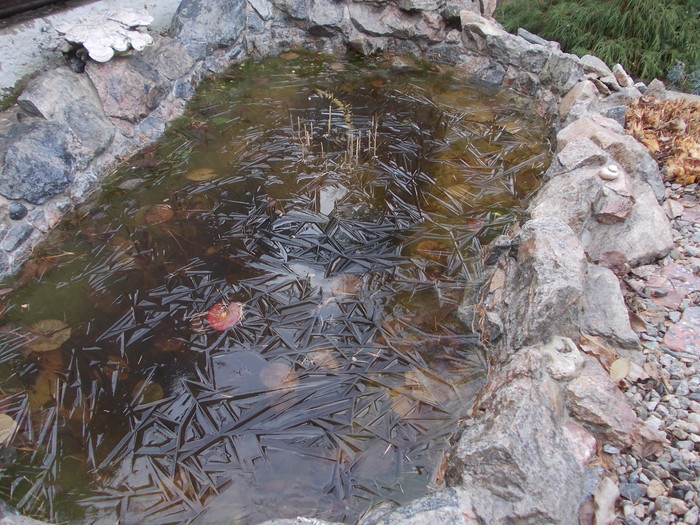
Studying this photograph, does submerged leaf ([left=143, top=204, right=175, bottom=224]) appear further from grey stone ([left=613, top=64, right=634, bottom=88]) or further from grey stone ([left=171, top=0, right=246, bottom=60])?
grey stone ([left=613, top=64, right=634, bottom=88])

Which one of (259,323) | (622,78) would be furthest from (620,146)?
(259,323)

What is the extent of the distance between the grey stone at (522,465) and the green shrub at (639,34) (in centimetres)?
618

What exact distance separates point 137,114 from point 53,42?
92 centimetres

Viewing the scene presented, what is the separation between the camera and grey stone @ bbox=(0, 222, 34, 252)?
3502mm

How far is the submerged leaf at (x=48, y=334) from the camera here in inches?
117

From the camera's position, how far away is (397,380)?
2.79 m

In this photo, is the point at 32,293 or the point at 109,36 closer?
the point at 32,293

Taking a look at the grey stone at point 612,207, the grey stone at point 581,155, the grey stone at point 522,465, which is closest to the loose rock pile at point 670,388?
the grey stone at point 522,465

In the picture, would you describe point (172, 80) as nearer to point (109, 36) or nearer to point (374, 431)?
point (109, 36)

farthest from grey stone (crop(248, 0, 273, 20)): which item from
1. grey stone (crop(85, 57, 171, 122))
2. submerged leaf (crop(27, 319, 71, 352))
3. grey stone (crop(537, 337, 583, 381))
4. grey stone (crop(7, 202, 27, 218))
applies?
grey stone (crop(537, 337, 583, 381))

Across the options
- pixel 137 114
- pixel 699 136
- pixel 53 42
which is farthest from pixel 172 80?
pixel 699 136

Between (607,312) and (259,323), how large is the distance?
2.16 m

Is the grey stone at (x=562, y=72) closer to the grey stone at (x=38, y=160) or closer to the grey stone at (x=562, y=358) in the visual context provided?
the grey stone at (x=562, y=358)

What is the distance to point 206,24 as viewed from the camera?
5.88m
